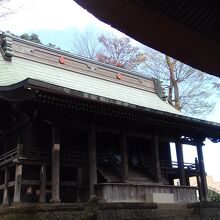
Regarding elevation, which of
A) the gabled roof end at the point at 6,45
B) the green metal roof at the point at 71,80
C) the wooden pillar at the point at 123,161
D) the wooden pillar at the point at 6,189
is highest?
the gabled roof end at the point at 6,45

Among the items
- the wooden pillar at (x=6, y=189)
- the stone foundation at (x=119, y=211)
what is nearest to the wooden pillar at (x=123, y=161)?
the stone foundation at (x=119, y=211)

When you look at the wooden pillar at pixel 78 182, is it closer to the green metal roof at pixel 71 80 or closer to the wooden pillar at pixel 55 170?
the wooden pillar at pixel 55 170

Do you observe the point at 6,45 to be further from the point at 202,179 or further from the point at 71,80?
the point at 202,179

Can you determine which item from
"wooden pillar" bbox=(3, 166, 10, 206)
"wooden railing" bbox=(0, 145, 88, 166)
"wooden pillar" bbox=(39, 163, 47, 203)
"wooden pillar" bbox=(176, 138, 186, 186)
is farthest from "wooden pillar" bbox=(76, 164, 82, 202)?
"wooden pillar" bbox=(176, 138, 186, 186)

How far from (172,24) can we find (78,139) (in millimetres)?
9681

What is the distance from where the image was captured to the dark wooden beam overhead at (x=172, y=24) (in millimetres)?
3025

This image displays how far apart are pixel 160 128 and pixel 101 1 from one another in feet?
36.0

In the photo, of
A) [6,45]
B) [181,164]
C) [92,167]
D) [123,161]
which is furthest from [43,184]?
[6,45]

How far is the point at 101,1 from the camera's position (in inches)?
114

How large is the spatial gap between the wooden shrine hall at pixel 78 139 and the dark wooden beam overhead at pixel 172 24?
20.5ft

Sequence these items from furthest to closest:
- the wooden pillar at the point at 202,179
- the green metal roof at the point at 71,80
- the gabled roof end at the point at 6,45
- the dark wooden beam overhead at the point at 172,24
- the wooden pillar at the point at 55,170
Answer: the wooden pillar at the point at 202,179, the gabled roof end at the point at 6,45, the green metal roof at the point at 71,80, the wooden pillar at the point at 55,170, the dark wooden beam overhead at the point at 172,24

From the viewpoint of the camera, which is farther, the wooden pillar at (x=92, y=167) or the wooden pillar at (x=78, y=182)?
the wooden pillar at (x=78, y=182)

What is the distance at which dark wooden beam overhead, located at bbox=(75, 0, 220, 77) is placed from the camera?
3.03 m

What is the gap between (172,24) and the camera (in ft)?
10.7
